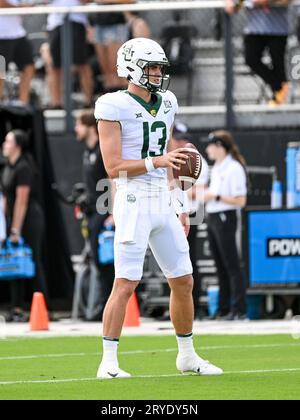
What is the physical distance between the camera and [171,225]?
9.05 meters

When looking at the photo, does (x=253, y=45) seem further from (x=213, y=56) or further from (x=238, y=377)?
(x=238, y=377)

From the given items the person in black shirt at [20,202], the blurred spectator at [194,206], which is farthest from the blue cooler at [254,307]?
the person in black shirt at [20,202]

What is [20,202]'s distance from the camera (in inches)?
606

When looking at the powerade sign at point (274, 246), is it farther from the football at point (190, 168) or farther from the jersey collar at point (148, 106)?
the jersey collar at point (148, 106)

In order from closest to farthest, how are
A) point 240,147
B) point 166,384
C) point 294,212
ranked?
point 166,384, point 294,212, point 240,147

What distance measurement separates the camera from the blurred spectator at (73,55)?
705 inches

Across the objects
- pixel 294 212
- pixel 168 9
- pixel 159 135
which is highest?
pixel 168 9

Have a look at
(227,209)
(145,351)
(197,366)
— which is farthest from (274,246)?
(197,366)

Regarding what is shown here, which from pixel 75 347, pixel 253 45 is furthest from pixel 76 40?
pixel 75 347

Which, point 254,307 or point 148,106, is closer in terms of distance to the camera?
point 148,106

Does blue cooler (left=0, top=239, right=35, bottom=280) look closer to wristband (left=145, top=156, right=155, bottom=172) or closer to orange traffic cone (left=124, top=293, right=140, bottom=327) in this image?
orange traffic cone (left=124, top=293, right=140, bottom=327)

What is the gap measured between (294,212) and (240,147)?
198 cm

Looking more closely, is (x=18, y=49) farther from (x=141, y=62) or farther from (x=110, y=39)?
(x=141, y=62)

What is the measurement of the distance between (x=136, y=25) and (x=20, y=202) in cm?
349
